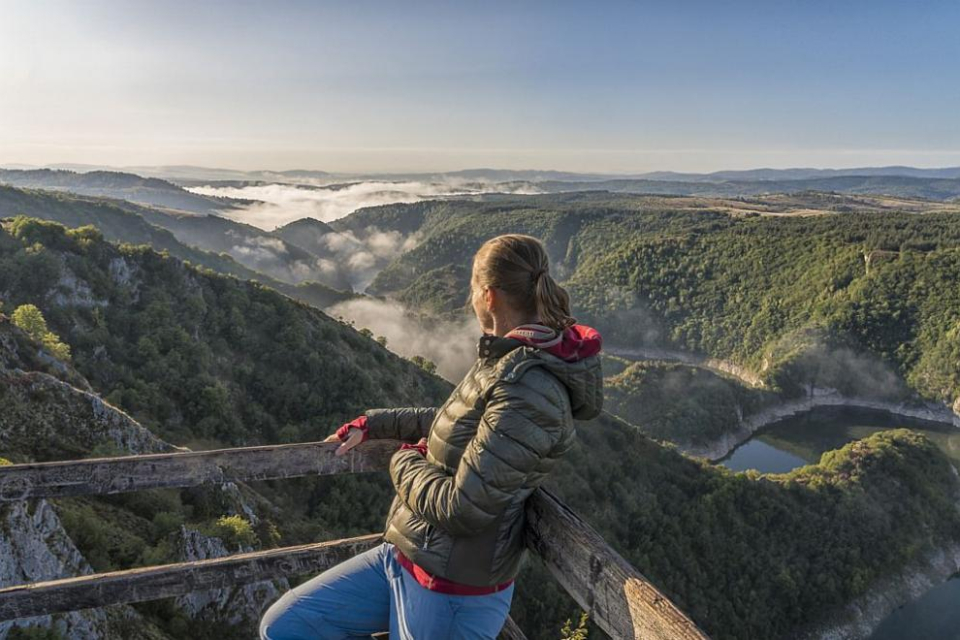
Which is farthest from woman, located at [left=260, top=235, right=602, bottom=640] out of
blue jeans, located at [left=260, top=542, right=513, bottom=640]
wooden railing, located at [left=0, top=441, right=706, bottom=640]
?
wooden railing, located at [left=0, top=441, right=706, bottom=640]

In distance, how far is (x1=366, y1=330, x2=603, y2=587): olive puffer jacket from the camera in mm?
2906

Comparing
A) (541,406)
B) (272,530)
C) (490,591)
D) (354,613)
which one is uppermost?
(541,406)

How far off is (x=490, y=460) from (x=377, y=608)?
143 centimetres

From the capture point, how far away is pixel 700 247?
523ft

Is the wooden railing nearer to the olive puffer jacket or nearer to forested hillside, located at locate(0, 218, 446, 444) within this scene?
the olive puffer jacket

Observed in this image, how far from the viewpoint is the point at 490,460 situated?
2918mm

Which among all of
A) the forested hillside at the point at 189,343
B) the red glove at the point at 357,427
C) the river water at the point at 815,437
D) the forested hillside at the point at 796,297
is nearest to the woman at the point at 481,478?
the red glove at the point at 357,427

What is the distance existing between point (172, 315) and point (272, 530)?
24.0 metres

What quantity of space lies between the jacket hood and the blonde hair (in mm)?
133

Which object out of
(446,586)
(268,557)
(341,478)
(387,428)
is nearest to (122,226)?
(341,478)

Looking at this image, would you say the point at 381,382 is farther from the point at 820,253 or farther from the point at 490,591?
the point at 820,253

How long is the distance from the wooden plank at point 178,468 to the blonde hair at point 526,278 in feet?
Result: 5.60

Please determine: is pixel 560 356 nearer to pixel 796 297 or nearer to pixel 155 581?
pixel 155 581

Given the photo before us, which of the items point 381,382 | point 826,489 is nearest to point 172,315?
point 381,382
